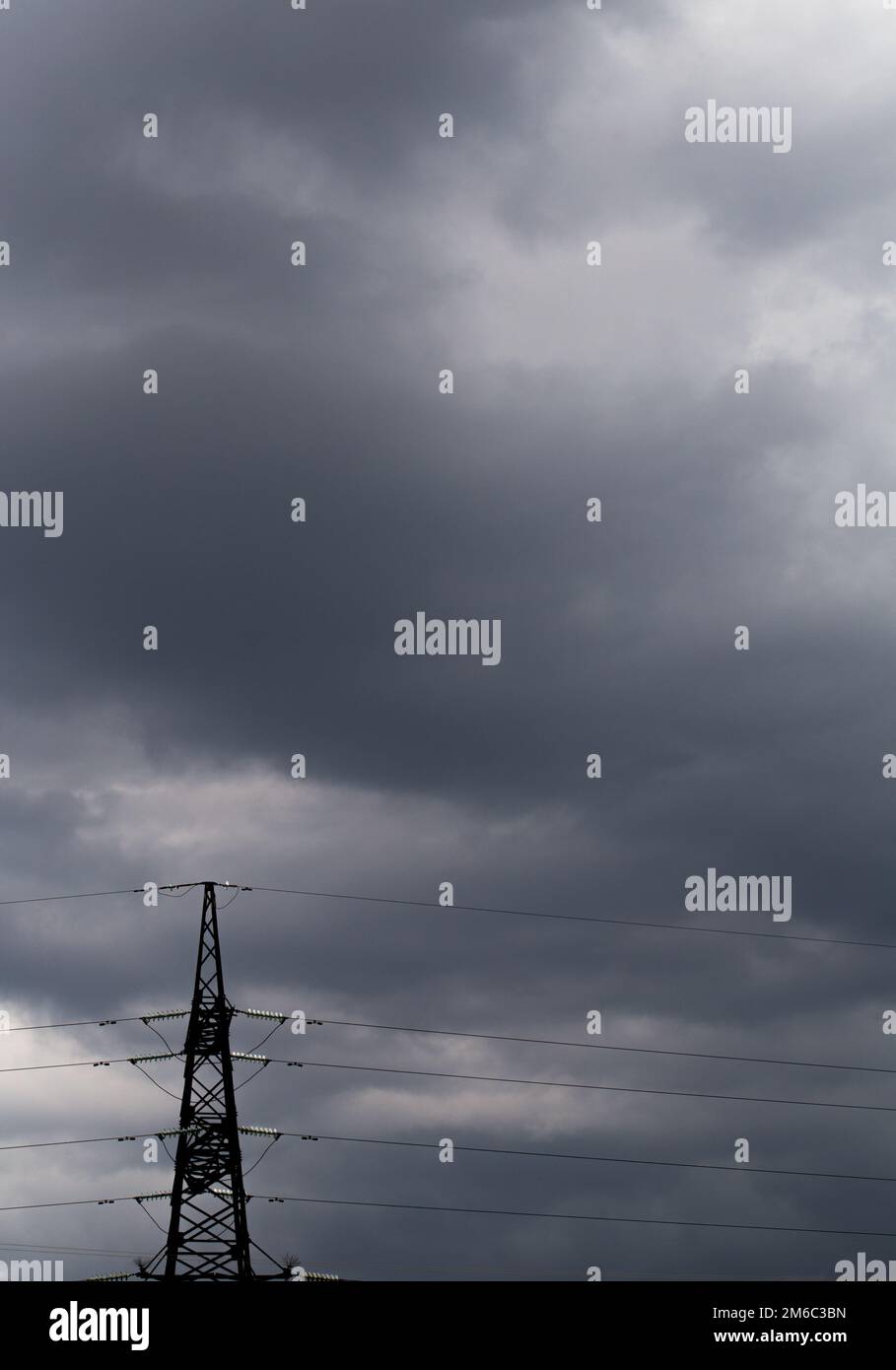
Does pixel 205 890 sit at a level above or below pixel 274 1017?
above

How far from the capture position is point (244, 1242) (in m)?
74.5
